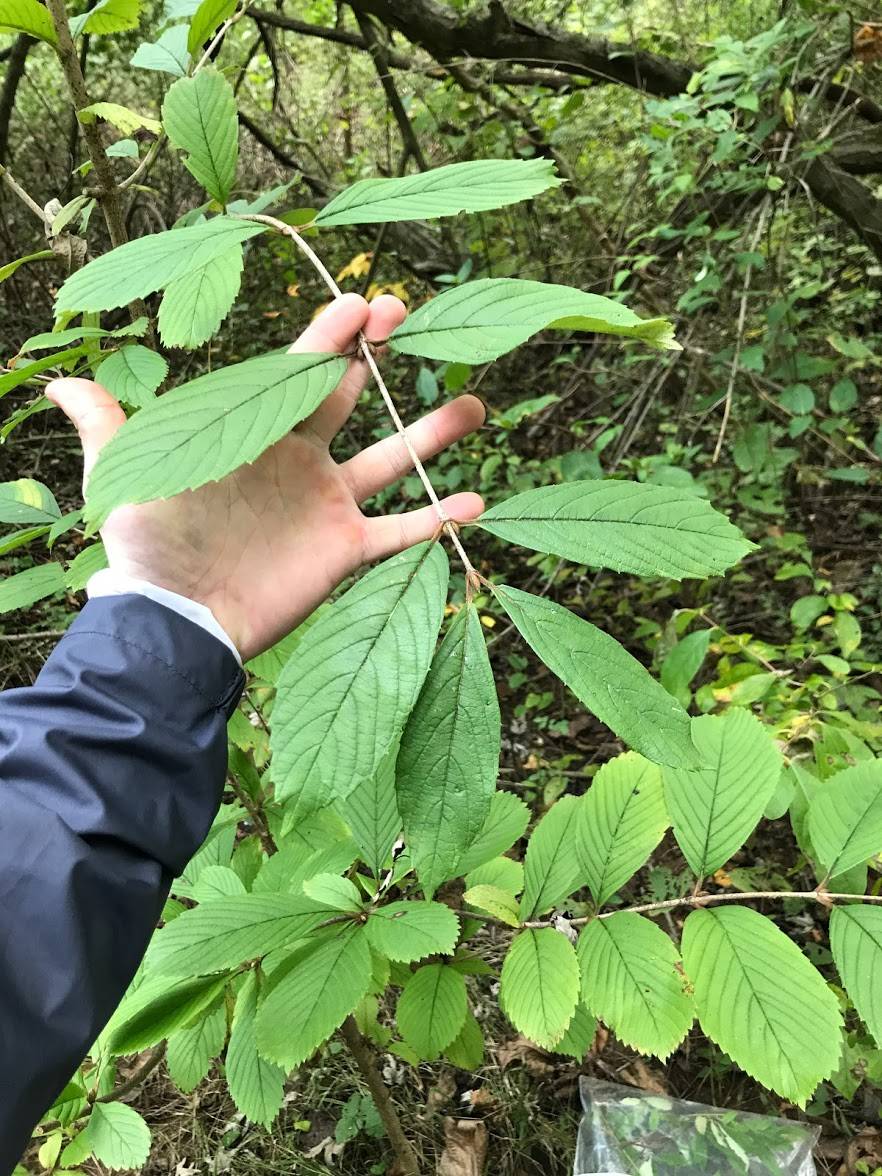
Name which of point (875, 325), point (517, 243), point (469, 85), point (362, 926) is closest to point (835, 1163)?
point (362, 926)

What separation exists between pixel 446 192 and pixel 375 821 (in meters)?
0.76

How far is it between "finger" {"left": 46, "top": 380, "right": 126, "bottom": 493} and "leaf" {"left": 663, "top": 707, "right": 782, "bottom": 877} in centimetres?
80

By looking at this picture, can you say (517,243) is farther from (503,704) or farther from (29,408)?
(29,408)

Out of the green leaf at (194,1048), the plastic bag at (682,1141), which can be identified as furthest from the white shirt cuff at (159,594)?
the plastic bag at (682,1141)

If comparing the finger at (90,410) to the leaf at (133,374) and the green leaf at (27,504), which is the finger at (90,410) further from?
the green leaf at (27,504)

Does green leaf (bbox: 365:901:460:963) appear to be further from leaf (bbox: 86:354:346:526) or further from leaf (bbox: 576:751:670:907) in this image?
leaf (bbox: 86:354:346:526)

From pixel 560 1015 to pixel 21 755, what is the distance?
2.15ft

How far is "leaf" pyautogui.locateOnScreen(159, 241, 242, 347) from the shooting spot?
75cm

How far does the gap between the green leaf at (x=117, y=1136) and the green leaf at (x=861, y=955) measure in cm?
99

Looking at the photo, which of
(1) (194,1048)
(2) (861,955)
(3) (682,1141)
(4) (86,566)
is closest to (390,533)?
(4) (86,566)

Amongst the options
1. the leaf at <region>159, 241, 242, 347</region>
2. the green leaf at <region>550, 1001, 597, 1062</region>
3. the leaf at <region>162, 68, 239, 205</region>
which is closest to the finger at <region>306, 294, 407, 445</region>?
the leaf at <region>159, 241, 242, 347</region>

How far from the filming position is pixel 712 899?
0.87 metres

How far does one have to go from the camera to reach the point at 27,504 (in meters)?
1.17

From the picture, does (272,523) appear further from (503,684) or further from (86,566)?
(503,684)
